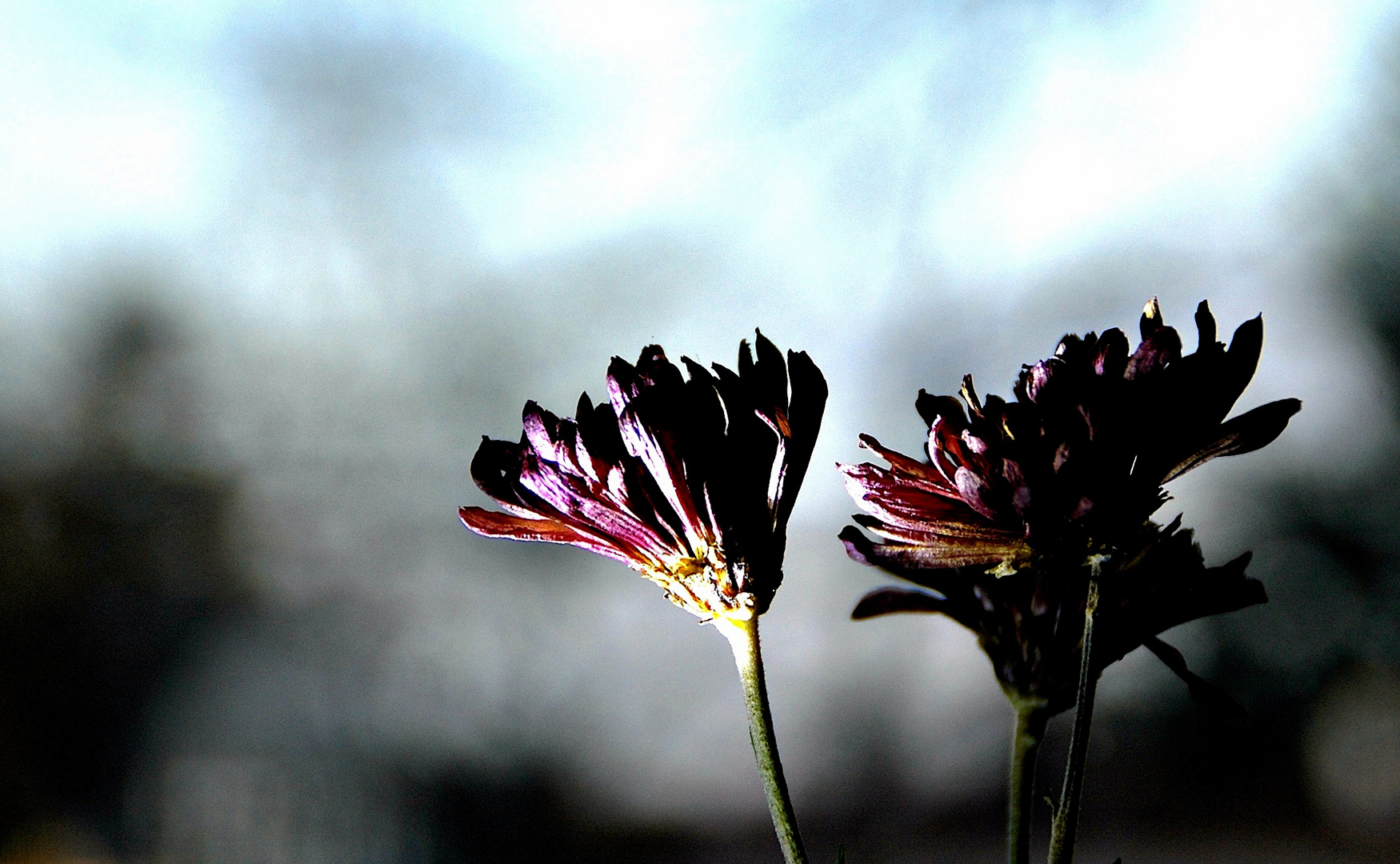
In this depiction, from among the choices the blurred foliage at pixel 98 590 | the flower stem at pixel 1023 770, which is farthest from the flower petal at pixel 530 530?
the blurred foliage at pixel 98 590

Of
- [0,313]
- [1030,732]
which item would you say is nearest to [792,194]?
[0,313]

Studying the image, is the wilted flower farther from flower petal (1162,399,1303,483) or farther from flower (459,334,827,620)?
flower petal (1162,399,1303,483)

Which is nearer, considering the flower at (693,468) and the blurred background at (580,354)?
the flower at (693,468)

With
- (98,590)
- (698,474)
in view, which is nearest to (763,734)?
(698,474)

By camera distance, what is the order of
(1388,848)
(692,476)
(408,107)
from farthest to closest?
(408,107) < (1388,848) < (692,476)

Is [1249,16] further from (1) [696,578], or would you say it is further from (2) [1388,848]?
(1) [696,578]

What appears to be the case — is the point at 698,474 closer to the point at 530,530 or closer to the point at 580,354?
the point at 530,530

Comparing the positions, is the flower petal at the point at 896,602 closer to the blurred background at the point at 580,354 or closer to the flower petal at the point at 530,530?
the flower petal at the point at 530,530
